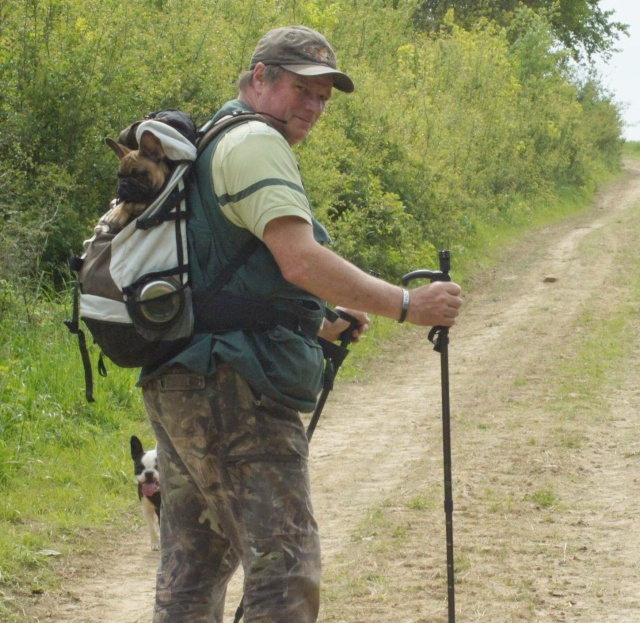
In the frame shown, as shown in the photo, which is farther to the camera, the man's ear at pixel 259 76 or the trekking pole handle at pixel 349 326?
the trekking pole handle at pixel 349 326

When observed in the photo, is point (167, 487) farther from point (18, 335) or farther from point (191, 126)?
point (18, 335)

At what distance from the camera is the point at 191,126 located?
2842 millimetres

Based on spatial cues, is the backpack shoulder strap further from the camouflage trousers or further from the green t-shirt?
the camouflage trousers

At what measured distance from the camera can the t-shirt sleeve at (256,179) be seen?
2545 millimetres

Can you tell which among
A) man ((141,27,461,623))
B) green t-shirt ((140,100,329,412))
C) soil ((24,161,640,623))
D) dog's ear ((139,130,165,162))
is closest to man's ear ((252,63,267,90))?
man ((141,27,461,623))

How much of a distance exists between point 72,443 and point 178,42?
16.5 ft

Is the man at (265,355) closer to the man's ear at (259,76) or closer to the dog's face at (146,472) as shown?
the man's ear at (259,76)

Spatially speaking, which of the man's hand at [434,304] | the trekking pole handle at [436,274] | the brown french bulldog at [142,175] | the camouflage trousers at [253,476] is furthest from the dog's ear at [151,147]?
the trekking pole handle at [436,274]

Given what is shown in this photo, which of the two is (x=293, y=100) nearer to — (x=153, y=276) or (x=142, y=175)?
(x=142, y=175)

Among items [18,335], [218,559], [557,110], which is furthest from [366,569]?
[557,110]

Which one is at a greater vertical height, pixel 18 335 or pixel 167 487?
pixel 167 487

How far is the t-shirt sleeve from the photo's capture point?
8.35 feet

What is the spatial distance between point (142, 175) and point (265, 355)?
23.0 inches

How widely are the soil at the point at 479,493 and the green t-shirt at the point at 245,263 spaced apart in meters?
1.91
